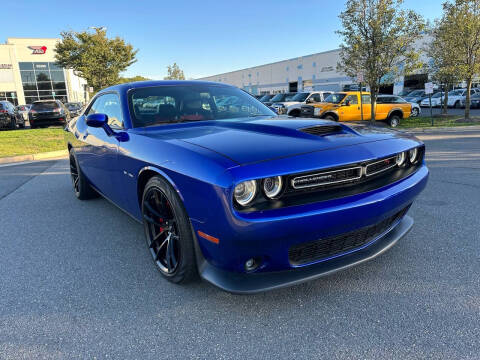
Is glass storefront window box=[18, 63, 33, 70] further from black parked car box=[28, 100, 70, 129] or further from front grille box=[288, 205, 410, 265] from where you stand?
front grille box=[288, 205, 410, 265]

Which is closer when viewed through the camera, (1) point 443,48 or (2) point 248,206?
(2) point 248,206

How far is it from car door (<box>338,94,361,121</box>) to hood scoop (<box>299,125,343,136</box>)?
1271 centimetres

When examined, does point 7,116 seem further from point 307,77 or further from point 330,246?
point 307,77

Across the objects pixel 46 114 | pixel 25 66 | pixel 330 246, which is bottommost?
pixel 330 246

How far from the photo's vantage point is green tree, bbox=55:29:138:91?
885 inches

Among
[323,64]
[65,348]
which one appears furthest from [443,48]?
[323,64]

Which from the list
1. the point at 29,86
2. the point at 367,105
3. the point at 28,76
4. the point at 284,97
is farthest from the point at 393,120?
the point at 28,76

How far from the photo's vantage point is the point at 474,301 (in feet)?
6.87

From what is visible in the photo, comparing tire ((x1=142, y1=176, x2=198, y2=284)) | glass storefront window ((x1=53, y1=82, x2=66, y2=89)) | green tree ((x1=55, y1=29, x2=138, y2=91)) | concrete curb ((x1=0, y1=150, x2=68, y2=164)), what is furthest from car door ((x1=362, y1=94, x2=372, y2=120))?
glass storefront window ((x1=53, y1=82, x2=66, y2=89))

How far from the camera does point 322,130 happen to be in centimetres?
239

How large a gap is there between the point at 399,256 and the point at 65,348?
2.41 m

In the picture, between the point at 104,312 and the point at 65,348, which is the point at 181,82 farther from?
the point at 65,348

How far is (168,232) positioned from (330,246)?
1.10 metres

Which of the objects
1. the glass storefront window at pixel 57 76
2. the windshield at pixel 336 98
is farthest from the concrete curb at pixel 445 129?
the glass storefront window at pixel 57 76
